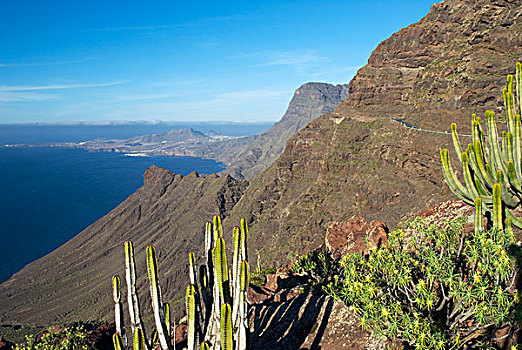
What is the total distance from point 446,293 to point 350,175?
60.2 m

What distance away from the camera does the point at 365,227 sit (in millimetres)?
29984

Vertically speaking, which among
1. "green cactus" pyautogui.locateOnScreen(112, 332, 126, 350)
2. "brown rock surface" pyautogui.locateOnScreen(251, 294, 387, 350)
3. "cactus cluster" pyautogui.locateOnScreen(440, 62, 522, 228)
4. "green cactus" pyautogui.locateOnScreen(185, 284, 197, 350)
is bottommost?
"brown rock surface" pyautogui.locateOnScreen(251, 294, 387, 350)

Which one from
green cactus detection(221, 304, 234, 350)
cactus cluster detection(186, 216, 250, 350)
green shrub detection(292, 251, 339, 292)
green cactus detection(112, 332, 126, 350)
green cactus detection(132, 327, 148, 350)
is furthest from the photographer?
green shrub detection(292, 251, 339, 292)

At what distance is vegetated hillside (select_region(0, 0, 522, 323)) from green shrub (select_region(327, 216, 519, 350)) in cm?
4015

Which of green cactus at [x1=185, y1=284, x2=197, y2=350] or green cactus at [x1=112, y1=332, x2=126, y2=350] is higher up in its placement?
green cactus at [x1=185, y1=284, x2=197, y2=350]

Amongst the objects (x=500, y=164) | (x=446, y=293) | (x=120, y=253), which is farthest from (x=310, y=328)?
(x=120, y=253)

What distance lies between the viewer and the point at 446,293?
10.8 metres

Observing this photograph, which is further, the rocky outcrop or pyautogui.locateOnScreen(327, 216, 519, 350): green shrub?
the rocky outcrop

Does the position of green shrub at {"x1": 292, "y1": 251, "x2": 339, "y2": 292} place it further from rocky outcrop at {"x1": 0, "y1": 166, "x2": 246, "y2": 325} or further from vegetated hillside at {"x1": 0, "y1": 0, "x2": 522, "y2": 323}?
rocky outcrop at {"x1": 0, "y1": 166, "x2": 246, "y2": 325}

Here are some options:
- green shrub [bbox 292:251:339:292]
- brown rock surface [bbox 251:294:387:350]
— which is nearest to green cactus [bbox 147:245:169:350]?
brown rock surface [bbox 251:294:387:350]

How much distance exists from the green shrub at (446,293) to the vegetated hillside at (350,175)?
40.1 metres

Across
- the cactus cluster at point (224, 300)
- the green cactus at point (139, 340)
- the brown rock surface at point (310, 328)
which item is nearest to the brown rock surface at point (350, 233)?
the brown rock surface at point (310, 328)

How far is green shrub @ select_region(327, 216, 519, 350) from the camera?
→ 28.5 feet

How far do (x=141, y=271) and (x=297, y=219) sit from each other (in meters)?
56.6
